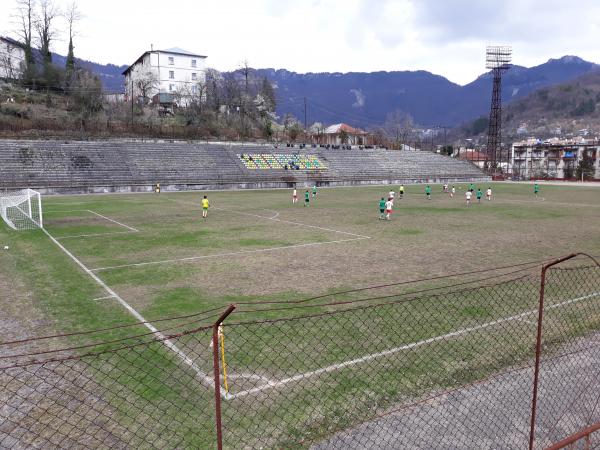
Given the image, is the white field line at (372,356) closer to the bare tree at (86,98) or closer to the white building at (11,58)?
the bare tree at (86,98)

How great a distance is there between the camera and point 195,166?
60.0m

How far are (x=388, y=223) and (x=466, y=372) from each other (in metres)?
18.6

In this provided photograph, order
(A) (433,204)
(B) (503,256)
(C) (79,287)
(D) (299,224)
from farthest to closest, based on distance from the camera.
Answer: (A) (433,204)
(D) (299,224)
(B) (503,256)
(C) (79,287)

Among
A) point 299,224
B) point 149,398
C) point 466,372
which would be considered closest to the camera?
point 149,398

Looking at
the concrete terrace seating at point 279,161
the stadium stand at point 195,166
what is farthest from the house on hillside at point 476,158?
the concrete terrace seating at point 279,161

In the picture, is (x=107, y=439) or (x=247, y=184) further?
(x=247, y=184)

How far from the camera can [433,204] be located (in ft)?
124

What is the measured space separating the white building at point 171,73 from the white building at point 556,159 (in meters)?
74.6

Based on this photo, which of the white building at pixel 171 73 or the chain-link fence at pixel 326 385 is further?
the white building at pixel 171 73

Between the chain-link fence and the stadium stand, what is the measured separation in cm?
4577

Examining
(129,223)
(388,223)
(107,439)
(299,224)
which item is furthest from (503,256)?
(129,223)

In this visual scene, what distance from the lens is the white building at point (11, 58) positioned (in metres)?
85.1

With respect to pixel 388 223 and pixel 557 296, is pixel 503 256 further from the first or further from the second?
pixel 388 223

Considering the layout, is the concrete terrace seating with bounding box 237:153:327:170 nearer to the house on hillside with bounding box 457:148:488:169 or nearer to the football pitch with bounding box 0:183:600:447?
the football pitch with bounding box 0:183:600:447
